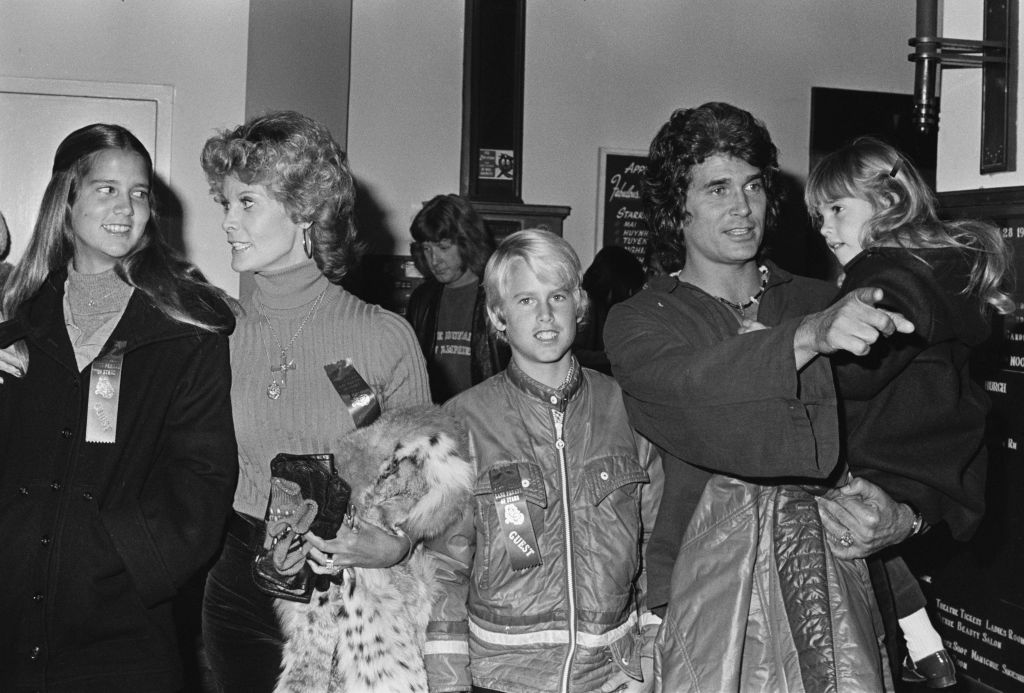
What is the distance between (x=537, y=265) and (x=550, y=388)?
0.29 metres

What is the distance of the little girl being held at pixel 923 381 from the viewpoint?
6.58ft

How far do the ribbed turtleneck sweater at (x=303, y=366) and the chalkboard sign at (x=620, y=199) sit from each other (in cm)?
488

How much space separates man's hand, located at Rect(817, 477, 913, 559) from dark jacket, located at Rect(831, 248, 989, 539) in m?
0.07

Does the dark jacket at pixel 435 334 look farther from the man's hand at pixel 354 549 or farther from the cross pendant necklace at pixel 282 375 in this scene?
the man's hand at pixel 354 549

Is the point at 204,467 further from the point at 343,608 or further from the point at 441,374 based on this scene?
the point at 441,374

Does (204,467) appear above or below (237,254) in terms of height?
below

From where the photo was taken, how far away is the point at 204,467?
2246mm

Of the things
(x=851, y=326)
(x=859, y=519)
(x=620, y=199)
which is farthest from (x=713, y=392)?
(x=620, y=199)

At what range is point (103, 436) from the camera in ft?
7.25

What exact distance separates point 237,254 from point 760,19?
5911 millimetres

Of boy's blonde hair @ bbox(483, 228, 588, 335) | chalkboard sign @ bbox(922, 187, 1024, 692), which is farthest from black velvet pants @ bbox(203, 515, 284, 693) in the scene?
chalkboard sign @ bbox(922, 187, 1024, 692)

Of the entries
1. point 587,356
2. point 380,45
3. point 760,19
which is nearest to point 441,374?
point 587,356

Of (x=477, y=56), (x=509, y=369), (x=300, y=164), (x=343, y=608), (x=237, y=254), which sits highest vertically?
(x=477, y=56)

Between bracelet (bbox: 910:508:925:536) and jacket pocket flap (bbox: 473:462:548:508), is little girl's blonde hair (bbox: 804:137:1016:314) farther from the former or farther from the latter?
jacket pocket flap (bbox: 473:462:548:508)
